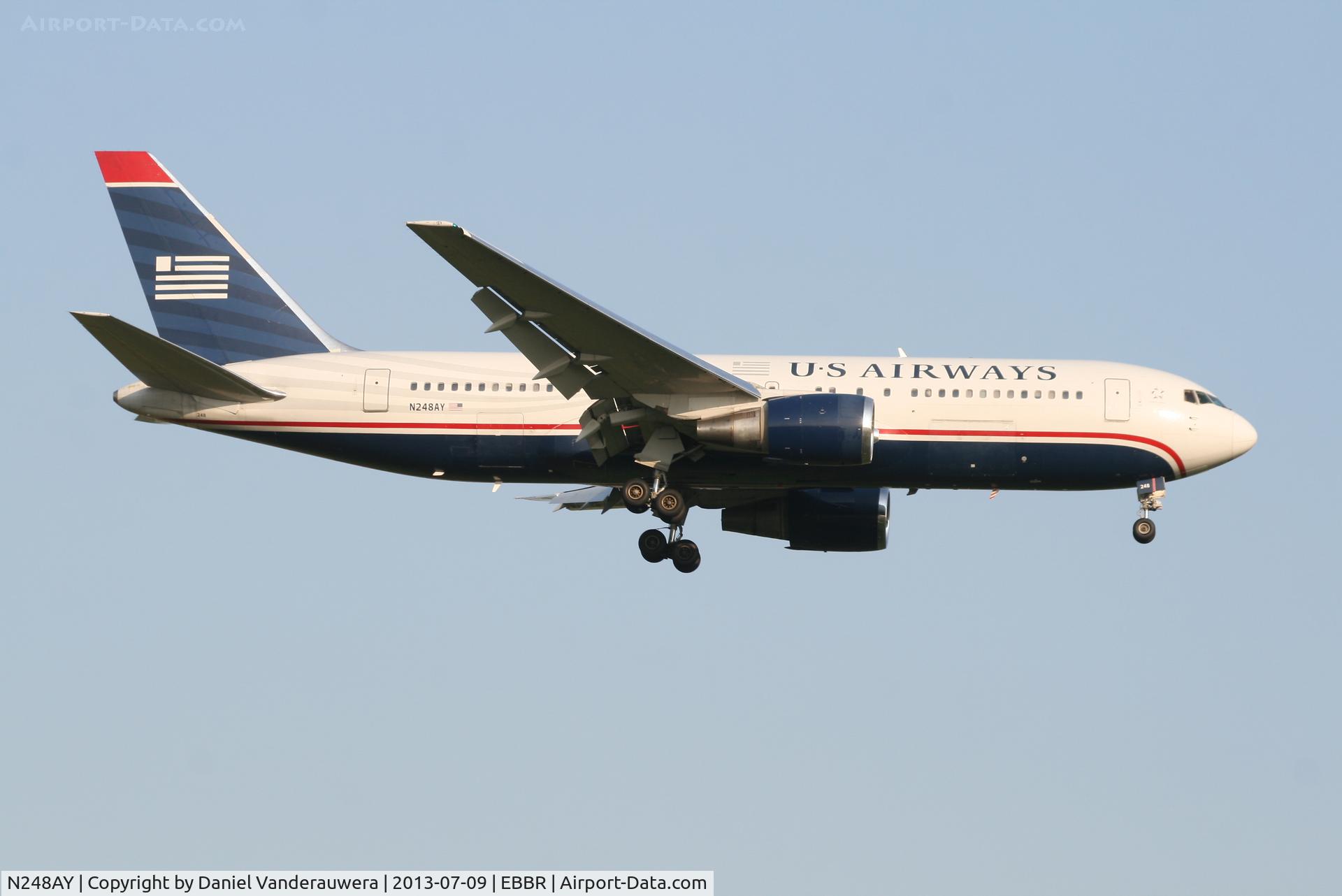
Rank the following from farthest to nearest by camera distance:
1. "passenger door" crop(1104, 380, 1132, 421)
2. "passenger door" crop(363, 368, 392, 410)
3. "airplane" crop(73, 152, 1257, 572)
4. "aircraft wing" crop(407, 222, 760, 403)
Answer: "passenger door" crop(363, 368, 392, 410)
"passenger door" crop(1104, 380, 1132, 421)
"airplane" crop(73, 152, 1257, 572)
"aircraft wing" crop(407, 222, 760, 403)

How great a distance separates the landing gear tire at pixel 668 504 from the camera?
3716 centimetres

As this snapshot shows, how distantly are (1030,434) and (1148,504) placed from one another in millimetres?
3008

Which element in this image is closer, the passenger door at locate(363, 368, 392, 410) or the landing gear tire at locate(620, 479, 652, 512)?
the landing gear tire at locate(620, 479, 652, 512)

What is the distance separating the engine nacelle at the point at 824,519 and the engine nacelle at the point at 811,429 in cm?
492

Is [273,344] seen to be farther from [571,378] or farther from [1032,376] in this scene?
[1032,376]

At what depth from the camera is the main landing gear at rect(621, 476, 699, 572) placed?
122 feet

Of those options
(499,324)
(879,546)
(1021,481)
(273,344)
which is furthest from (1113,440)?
(273,344)

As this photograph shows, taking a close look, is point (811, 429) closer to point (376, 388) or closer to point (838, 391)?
point (838, 391)

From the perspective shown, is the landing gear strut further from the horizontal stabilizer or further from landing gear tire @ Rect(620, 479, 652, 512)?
the horizontal stabilizer

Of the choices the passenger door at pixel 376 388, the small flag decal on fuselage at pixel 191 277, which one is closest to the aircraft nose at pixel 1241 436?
the passenger door at pixel 376 388

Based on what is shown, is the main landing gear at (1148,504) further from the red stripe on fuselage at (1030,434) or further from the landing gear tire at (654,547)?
the landing gear tire at (654,547)

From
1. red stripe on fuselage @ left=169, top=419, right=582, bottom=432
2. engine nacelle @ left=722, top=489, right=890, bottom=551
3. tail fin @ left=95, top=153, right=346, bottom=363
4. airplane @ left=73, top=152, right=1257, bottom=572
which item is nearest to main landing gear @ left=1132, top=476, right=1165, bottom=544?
airplane @ left=73, top=152, right=1257, bottom=572

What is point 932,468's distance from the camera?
37000 mm

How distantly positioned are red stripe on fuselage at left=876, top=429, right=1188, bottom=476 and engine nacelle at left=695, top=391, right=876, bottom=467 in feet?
6.52
